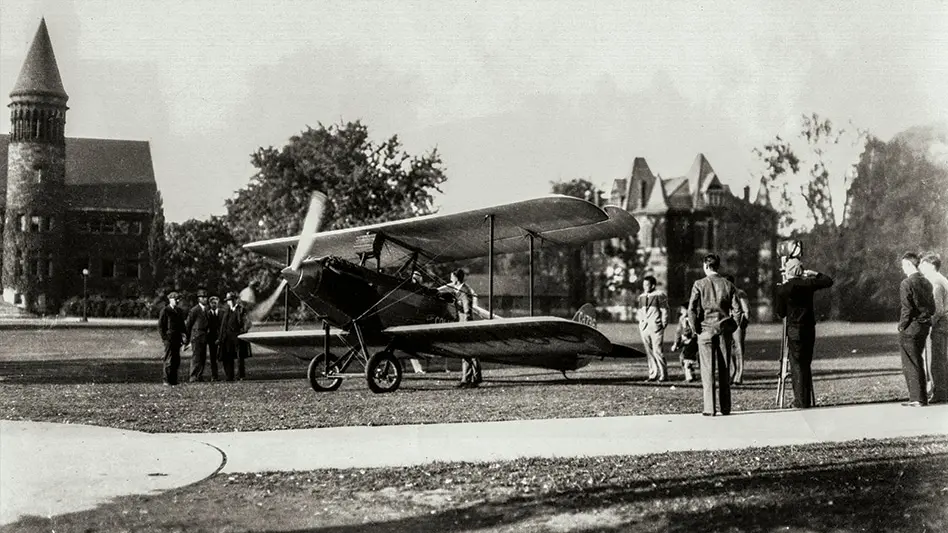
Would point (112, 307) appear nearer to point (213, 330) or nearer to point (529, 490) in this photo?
point (213, 330)

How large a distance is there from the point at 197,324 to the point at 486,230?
6264 mm

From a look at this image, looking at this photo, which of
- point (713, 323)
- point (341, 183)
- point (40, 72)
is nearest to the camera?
point (40, 72)

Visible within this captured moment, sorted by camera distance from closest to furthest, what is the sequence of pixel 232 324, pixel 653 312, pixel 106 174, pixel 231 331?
pixel 106 174
pixel 653 312
pixel 231 331
pixel 232 324

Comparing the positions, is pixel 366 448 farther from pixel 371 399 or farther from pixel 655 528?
pixel 371 399

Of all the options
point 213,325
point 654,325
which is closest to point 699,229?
point 654,325

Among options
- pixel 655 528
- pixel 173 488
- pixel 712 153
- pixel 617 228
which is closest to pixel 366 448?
pixel 173 488

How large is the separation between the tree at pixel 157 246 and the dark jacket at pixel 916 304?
35.8 feet

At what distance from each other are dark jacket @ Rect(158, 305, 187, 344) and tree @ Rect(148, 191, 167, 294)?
1585 millimetres

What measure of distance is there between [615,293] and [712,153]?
51882 mm

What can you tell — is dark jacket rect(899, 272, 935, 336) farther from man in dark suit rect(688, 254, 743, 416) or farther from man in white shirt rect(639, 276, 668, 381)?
man in white shirt rect(639, 276, 668, 381)

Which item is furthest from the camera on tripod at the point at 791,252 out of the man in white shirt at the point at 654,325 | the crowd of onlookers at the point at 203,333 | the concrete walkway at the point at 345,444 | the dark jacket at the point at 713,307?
the crowd of onlookers at the point at 203,333

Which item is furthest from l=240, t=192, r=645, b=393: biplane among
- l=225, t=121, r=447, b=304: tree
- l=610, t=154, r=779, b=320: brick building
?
l=225, t=121, r=447, b=304: tree

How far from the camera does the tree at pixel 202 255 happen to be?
1473 cm

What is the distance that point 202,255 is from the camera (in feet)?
53.9
